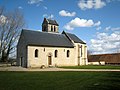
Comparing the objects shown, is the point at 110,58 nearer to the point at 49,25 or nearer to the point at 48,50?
the point at 49,25

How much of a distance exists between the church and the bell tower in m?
0.56

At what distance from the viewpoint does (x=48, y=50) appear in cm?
4031

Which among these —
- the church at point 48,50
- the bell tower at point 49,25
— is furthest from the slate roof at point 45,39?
the bell tower at point 49,25

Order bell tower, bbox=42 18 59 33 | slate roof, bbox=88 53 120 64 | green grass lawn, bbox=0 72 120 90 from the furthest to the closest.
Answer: slate roof, bbox=88 53 120 64, bell tower, bbox=42 18 59 33, green grass lawn, bbox=0 72 120 90

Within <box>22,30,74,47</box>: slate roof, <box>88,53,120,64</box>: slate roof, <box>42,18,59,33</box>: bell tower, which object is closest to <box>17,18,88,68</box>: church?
<box>22,30,74,47</box>: slate roof

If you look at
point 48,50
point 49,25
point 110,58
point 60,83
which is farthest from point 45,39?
point 60,83

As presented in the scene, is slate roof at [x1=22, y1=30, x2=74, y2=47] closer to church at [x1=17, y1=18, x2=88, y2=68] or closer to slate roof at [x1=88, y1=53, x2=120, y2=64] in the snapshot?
church at [x1=17, y1=18, x2=88, y2=68]

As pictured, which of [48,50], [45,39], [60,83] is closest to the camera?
[60,83]

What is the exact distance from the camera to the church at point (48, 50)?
124 ft

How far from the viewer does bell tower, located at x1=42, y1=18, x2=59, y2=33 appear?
A: 49.6 metres

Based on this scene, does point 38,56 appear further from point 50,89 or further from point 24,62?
point 50,89

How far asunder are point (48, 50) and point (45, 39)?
237 centimetres

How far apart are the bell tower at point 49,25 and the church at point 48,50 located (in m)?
0.56

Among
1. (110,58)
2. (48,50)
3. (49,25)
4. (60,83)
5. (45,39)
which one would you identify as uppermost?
(49,25)
